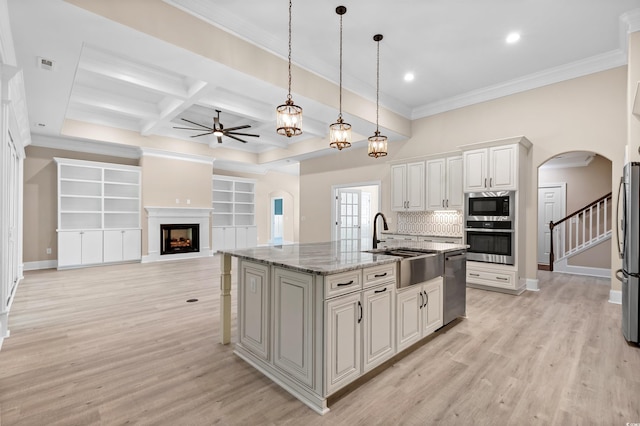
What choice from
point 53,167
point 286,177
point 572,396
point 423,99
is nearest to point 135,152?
point 53,167

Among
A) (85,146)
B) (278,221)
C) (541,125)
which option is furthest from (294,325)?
(278,221)

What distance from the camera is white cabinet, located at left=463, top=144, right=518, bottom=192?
4.72m

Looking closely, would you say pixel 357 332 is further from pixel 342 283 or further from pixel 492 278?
pixel 492 278

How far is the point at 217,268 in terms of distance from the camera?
702cm

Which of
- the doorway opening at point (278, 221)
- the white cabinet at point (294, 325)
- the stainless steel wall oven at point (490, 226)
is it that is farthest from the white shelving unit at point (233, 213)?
the white cabinet at point (294, 325)

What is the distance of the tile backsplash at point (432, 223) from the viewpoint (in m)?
5.77

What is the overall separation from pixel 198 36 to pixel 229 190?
284 inches

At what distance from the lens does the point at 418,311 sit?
284cm

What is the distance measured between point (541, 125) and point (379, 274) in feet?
14.8

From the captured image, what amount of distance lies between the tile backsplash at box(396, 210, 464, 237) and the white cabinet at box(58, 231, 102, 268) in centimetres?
696

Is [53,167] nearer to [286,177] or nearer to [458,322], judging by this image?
[286,177]

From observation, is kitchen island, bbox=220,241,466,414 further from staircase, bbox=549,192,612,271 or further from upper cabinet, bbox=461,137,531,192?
staircase, bbox=549,192,612,271

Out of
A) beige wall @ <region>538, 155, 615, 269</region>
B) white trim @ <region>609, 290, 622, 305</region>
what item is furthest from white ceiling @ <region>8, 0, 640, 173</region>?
beige wall @ <region>538, 155, 615, 269</region>

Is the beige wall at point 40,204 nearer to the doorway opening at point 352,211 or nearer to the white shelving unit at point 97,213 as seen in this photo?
the white shelving unit at point 97,213
